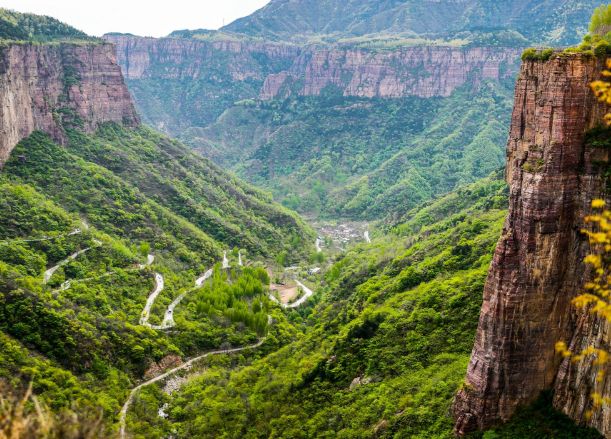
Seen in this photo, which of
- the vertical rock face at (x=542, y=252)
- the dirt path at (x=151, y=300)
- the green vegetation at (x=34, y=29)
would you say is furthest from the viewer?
the green vegetation at (x=34, y=29)

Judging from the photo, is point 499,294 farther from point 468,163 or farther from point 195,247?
point 468,163

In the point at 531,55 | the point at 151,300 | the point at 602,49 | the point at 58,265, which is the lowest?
the point at 151,300

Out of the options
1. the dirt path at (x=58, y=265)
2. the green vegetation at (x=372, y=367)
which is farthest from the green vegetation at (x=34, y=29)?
the green vegetation at (x=372, y=367)

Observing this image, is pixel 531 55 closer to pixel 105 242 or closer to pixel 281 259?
pixel 105 242

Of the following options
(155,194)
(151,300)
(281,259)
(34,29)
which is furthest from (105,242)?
(34,29)

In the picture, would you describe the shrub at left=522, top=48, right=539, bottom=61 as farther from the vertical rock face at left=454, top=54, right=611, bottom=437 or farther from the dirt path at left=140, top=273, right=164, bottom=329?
the dirt path at left=140, top=273, right=164, bottom=329

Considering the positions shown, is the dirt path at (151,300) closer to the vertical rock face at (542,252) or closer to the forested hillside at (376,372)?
the forested hillside at (376,372)
